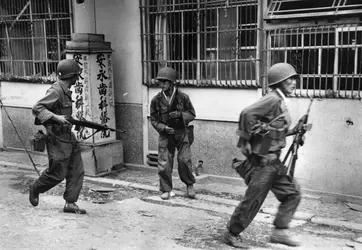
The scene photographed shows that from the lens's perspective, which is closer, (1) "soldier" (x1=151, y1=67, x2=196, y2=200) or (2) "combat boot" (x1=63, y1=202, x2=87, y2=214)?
(2) "combat boot" (x1=63, y1=202, x2=87, y2=214)

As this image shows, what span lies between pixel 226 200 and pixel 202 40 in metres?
2.81

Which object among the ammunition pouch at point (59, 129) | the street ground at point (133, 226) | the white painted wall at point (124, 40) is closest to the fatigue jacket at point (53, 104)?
the ammunition pouch at point (59, 129)

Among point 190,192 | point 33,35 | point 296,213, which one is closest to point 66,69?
point 190,192

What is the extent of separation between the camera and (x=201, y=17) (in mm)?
8336

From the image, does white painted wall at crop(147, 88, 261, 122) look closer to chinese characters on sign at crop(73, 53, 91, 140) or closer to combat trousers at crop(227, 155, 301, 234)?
chinese characters on sign at crop(73, 53, 91, 140)

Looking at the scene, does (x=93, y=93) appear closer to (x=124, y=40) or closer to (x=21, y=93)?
(x=124, y=40)

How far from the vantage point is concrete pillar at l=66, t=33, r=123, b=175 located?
8.71 metres

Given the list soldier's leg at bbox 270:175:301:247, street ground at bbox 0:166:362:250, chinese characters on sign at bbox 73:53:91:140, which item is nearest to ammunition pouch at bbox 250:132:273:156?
soldier's leg at bbox 270:175:301:247

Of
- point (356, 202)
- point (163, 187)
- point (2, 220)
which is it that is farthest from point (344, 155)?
point (2, 220)

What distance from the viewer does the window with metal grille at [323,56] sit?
22.5 ft

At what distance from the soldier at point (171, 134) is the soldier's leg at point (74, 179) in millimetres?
1275

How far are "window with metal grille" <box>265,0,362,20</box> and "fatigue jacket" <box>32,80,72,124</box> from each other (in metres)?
3.23

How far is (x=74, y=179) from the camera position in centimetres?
651

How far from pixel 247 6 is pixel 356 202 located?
133 inches
